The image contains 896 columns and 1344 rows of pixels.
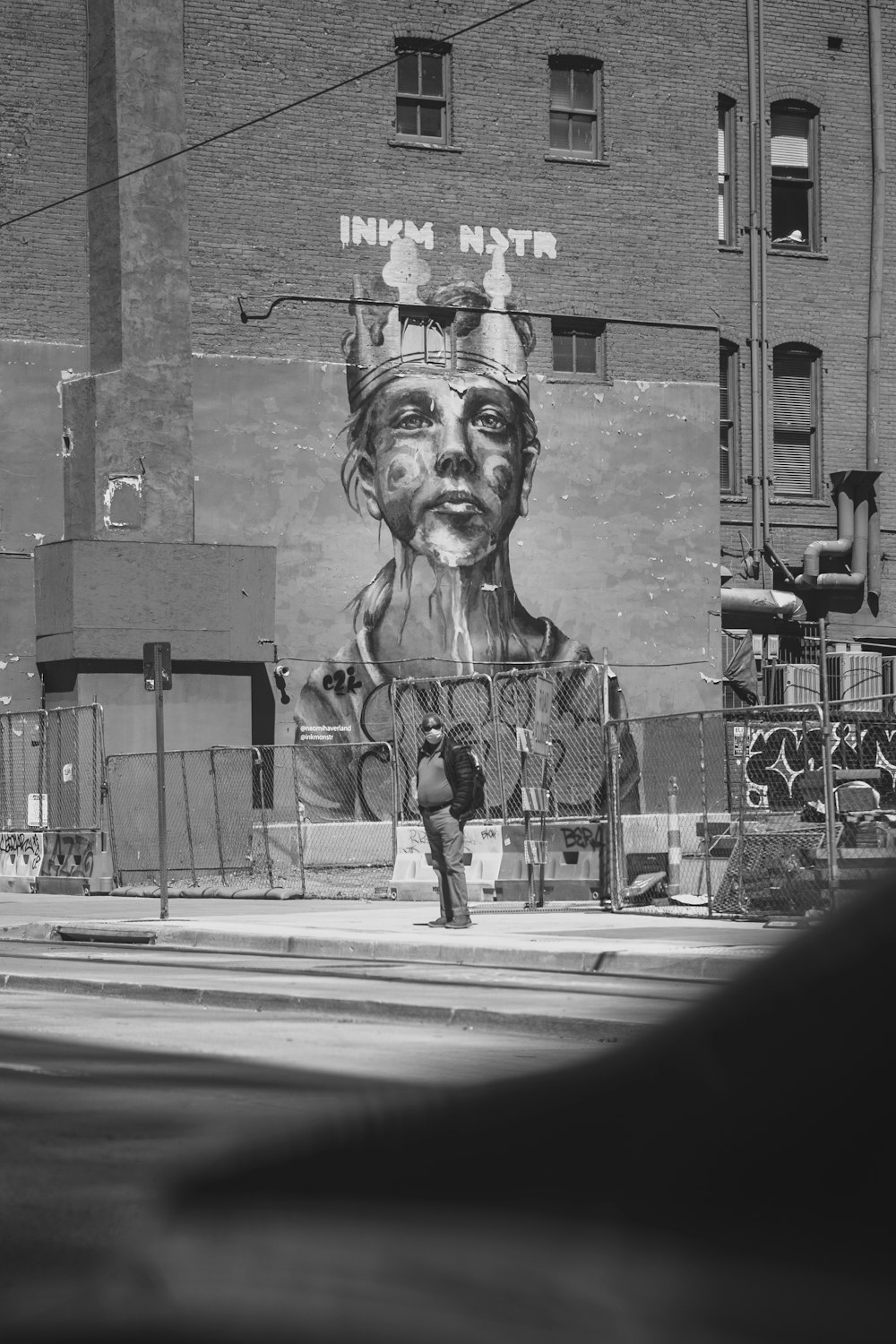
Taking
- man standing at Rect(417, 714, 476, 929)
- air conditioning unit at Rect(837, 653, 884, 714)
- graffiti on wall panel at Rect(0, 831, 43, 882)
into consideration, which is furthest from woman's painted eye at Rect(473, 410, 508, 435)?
man standing at Rect(417, 714, 476, 929)

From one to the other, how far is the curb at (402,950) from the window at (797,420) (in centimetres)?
1746

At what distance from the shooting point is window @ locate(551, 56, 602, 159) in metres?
31.3

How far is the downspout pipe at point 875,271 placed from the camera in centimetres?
3316

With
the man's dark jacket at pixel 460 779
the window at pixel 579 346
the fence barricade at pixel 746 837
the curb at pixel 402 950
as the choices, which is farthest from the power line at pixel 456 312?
the man's dark jacket at pixel 460 779

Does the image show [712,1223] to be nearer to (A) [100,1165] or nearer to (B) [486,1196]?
(B) [486,1196]

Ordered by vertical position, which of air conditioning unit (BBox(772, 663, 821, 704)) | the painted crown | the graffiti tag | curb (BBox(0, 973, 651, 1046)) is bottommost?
curb (BBox(0, 973, 651, 1046))

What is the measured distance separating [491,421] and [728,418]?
16.7 feet

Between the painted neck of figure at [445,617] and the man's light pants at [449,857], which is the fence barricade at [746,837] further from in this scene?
the painted neck of figure at [445,617]

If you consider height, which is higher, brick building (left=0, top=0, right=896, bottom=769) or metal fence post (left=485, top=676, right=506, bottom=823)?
brick building (left=0, top=0, right=896, bottom=769)

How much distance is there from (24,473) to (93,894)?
657 cm

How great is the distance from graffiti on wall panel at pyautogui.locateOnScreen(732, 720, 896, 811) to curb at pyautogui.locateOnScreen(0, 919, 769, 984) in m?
3.51

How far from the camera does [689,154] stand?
31625 mm

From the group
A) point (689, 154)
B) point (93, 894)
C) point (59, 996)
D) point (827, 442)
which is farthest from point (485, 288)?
point (59, 996)

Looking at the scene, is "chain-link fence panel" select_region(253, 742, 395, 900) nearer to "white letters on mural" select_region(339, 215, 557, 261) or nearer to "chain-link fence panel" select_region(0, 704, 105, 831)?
"chain-link fence panel" select_region(0, 704, 105, 831)
